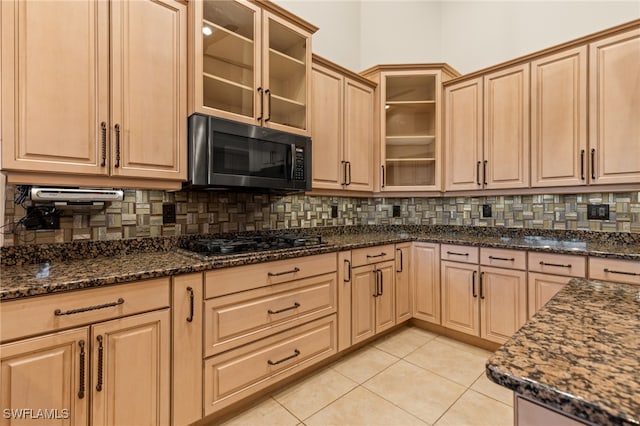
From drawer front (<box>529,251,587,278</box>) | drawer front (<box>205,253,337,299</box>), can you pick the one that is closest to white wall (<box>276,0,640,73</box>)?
drawer front (<box>529,251,587,278</box>)

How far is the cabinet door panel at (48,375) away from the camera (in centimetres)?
107

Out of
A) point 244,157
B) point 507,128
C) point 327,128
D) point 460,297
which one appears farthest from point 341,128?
point 460,297

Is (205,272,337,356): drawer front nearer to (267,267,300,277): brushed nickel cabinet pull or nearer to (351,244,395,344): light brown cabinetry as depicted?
(267,267,300,277): brushed nickel cabinet pull

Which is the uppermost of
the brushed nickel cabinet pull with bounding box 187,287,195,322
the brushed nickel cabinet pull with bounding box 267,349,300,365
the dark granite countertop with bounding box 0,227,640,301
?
the dark granite countertop with bounding box 0,227,640,301

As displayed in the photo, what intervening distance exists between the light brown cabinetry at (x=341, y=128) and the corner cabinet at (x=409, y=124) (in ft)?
0.44

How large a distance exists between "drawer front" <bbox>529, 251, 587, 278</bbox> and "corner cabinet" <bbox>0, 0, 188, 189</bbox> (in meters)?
2.37

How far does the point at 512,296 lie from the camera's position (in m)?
2.25

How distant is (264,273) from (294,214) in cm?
100

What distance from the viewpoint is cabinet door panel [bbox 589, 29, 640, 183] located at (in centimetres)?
206

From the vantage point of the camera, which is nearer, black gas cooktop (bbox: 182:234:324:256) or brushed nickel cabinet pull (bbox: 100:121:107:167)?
brushed nickel cabinet pull (bbox: 100:121:107:167)

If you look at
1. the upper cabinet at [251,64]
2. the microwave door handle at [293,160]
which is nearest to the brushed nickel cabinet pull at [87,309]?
the upper cabinet at [251,64]

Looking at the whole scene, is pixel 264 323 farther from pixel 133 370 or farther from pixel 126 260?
pixel 126 260

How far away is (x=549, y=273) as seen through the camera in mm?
2086

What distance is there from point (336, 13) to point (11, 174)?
2.99m
